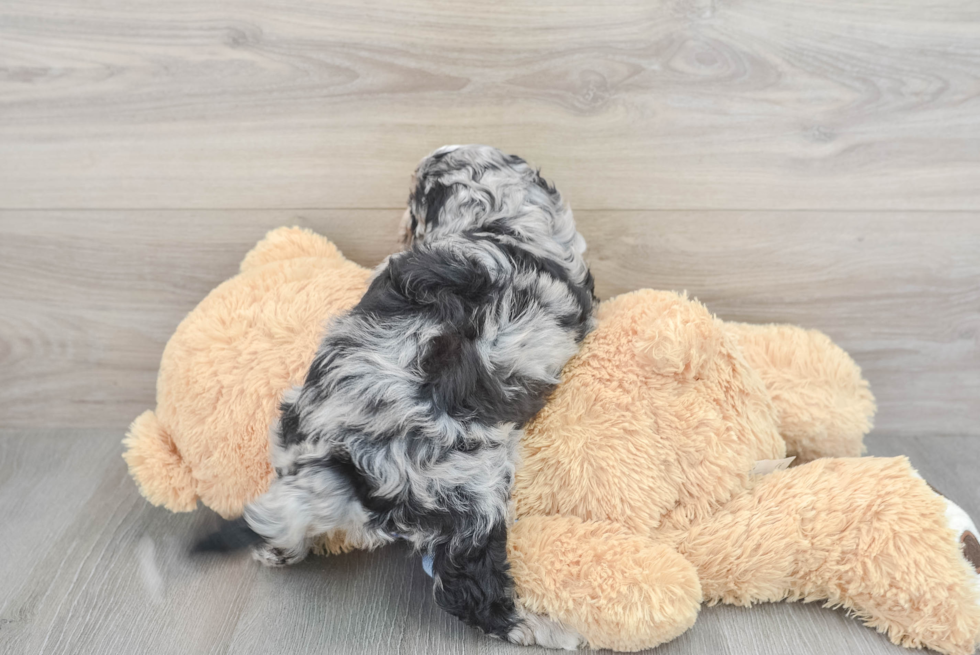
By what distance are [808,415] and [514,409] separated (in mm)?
488

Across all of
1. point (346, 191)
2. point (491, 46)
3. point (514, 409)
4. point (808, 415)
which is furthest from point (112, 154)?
point (808, 415)

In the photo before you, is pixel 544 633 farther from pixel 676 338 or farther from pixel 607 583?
pixel 676 338

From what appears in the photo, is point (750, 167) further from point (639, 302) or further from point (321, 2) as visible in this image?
point (321, 2)

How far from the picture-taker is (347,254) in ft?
3.82

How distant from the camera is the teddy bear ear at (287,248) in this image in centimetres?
108

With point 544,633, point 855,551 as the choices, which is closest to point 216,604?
point 544,633

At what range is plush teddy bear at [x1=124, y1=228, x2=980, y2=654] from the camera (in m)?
0.78

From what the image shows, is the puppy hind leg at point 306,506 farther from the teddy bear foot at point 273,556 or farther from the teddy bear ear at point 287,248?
the teddy bear ear at point 287,248

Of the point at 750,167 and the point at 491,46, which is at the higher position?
the point at 491,46

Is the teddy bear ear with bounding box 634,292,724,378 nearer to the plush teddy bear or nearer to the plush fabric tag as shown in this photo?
the plush teddy bear

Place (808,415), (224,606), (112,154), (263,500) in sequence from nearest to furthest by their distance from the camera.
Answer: (263,500)
(224,606)
(808,415)
(112,154)

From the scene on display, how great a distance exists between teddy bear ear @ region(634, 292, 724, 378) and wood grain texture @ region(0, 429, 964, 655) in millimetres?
330

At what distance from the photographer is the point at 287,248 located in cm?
108

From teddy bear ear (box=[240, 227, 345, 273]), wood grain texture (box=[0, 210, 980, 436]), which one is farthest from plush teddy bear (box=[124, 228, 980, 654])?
wood grain texture (box=[0, 210, 980, 436])
